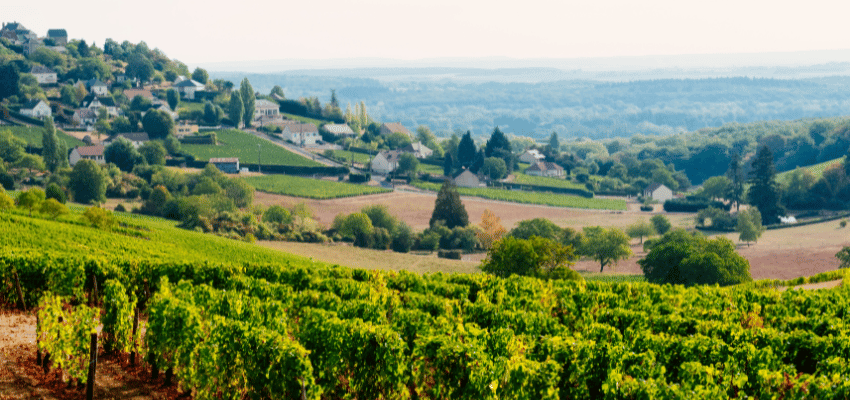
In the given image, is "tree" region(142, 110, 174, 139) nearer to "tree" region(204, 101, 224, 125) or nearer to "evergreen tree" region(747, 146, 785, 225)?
"tree" region(204, 101, 224, 125)

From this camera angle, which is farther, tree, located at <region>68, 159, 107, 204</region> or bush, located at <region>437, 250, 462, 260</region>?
tree, located at <region>68, 159, 107, 204</region>

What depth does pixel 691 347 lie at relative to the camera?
19953mm

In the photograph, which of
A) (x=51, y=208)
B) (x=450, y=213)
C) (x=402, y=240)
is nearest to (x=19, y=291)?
(x=51, y=208)

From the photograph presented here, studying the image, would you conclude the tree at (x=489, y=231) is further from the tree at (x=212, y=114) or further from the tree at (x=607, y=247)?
the tree at (x=212, y=114)

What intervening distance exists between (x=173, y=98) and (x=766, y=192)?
117 meters

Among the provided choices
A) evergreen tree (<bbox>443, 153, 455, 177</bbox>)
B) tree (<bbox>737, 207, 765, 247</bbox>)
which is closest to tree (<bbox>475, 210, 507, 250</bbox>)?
tree (<bbox>737, 207, 765, 247</bbox>)

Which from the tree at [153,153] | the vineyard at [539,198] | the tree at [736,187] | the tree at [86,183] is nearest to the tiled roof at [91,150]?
the tree at [153,153]

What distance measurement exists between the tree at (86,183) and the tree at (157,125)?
154ft

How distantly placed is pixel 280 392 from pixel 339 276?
549 inches

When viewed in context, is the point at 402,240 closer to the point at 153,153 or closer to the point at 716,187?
the point at 153,153

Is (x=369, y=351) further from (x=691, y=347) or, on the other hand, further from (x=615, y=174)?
(x=615, y=174)

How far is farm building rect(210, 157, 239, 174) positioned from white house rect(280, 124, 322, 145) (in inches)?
1123

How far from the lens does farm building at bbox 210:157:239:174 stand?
12244 cm

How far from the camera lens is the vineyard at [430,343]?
17688mm
